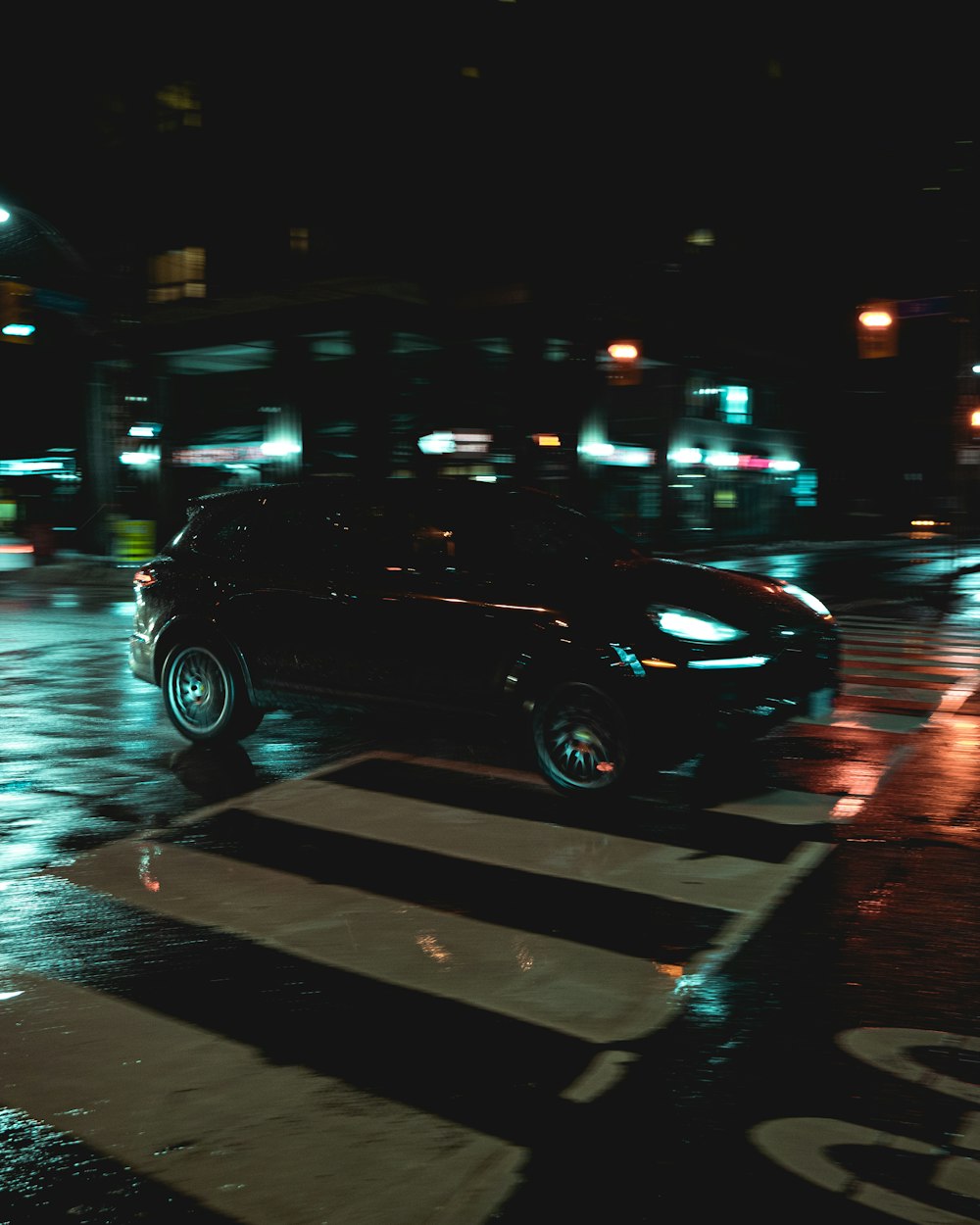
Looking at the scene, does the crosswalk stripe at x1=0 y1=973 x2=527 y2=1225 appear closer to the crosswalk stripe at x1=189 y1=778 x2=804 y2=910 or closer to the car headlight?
the crosswalk stripe at x1=189 y1=778 x2=804 y2=910

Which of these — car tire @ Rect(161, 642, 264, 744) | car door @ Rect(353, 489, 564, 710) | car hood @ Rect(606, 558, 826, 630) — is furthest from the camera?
car tire @ Rect(161, 642, 264, 744)

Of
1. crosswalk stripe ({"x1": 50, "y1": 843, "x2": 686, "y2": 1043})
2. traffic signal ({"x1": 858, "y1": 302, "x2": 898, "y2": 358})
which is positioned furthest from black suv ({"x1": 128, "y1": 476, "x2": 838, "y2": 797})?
traffic signal ({"x1": 858, "y1": 302, "x2": 898, "y2": 358})

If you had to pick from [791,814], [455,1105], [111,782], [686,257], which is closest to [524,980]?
[455,1105]

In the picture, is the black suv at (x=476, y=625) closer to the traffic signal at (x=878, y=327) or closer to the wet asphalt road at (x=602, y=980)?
the wet asphalt road at (x=602, y=980)

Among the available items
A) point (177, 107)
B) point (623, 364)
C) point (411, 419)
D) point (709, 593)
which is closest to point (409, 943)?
point (709, 593)

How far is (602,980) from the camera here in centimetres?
450

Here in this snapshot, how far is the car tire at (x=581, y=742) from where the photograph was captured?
6973mm

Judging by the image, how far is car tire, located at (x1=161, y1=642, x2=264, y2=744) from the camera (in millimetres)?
8672

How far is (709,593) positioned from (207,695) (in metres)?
3.73

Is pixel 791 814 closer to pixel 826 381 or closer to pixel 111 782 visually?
pixel 111 782

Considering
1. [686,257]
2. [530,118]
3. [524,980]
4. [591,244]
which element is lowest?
[524,980]

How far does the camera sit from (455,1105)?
353 centimetres

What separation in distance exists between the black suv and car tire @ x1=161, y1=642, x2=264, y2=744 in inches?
0.6

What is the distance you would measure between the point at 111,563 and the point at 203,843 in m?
26.9
